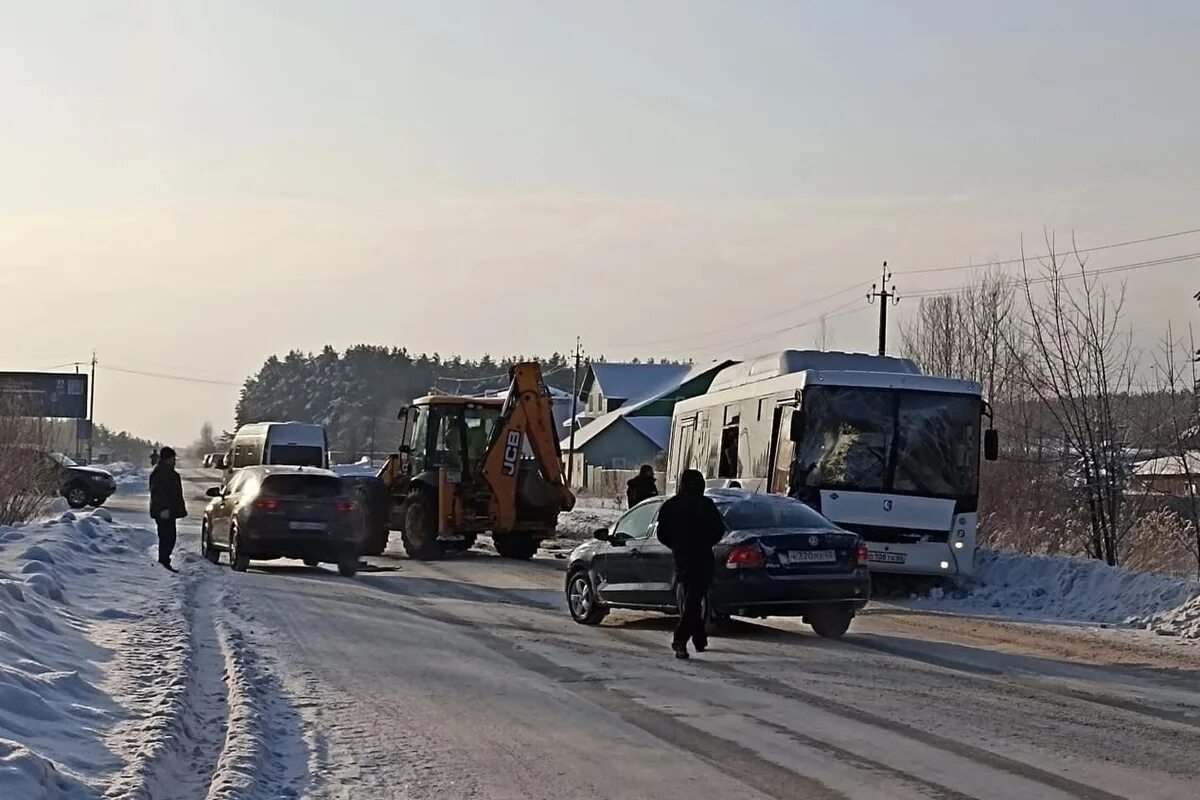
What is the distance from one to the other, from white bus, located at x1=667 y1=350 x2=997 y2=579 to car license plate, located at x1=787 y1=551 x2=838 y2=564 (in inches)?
243

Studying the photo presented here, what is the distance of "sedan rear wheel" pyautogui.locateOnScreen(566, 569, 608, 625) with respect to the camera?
17297mm

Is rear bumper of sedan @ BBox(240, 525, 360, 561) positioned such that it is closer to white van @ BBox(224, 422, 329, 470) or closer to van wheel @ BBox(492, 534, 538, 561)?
van wheel @ BBox(492, 534, 538, 561)

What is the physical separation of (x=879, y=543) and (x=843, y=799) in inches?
566

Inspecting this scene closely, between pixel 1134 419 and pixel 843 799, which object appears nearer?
pixel 843 799

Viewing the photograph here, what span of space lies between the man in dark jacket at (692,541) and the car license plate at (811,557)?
4.22 ft

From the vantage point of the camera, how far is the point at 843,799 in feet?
25.7

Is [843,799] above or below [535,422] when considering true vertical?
below

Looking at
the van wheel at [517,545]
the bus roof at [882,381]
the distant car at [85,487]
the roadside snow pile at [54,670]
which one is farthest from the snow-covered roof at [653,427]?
the roadside snow pile at [54,670]

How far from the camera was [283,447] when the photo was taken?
44406 millimetres

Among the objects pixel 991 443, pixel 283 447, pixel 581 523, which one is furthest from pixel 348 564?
pixel 283 447

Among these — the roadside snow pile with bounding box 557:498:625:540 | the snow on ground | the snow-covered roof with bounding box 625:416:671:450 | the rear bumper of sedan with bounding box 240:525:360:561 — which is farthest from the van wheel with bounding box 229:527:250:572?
the snow-covered roof with bounding box 625:416:671:450

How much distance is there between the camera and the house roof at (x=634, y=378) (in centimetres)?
9794

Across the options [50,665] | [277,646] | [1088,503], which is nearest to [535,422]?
[1088,503]

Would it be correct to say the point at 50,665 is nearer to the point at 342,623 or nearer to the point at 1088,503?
the point at 342,623
